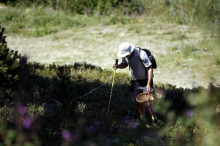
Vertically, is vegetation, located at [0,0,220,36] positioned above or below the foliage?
below

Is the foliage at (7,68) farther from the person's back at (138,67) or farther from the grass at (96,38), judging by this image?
the grass at (96,38)

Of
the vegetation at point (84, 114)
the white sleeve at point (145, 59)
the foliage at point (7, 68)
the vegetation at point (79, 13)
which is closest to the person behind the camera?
the vegetation at point (84, 114)

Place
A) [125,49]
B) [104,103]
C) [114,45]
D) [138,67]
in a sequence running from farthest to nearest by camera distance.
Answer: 1. [114,45]
2. [104,103]
3. [138,67]
4. [125,49]

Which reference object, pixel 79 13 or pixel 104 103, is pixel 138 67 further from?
pixel 79 13

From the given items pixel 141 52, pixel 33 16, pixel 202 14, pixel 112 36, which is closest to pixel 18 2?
pixel 33 16

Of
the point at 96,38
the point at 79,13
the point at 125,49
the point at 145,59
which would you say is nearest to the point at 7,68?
the point at 125,49

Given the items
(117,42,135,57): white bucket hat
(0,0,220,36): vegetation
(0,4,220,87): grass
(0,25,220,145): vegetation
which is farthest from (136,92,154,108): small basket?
(0,0,220,36): vegetation

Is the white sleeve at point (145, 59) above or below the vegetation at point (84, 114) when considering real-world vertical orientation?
above

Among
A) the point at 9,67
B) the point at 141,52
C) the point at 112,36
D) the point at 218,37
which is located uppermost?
the point at 218,37

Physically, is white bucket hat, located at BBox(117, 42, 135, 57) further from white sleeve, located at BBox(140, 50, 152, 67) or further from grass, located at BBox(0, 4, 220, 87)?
grass, located at BBox(0, 4, 220, 87)

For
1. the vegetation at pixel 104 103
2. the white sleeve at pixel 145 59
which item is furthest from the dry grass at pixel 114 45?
the white sleeve at pixel 145 59

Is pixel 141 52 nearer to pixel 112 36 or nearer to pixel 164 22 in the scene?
pixel 112 36

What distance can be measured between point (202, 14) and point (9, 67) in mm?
5841

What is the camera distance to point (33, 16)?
78.2 ft
